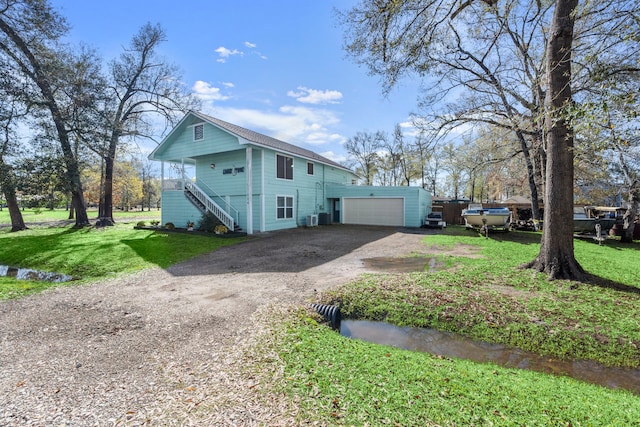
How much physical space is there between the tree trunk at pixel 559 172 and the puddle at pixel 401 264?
2.60m

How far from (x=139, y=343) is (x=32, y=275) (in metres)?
7.12

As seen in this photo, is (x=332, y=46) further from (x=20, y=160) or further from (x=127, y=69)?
(x=127, y=69)

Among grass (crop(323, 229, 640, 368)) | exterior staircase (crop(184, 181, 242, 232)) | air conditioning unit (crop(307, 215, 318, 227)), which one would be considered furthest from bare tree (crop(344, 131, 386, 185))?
grass (crop(323, 229, 640, 368))

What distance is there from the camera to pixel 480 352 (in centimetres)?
382

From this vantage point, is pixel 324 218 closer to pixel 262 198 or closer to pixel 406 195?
pixel 406 195

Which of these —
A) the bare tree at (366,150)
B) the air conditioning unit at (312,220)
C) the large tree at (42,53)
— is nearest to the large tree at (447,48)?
the air conditioning unit at (312,220)

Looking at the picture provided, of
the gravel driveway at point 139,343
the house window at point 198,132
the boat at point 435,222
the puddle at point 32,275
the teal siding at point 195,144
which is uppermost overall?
the house window at point 198,132

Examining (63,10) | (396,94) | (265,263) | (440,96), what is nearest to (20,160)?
(63,10)

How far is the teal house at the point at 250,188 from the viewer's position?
14953 millimetres

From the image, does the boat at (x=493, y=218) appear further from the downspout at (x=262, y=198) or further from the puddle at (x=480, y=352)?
the puddle at (x=480, y=352)

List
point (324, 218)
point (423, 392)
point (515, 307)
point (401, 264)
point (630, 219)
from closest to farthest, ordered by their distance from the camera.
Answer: point (423, 392) < point (515, 307) < point (401, 264) < point (630, 219) < point (324, 218)

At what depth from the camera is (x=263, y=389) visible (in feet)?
8.77

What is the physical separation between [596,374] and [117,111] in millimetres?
23537

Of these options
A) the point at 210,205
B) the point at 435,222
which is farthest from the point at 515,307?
the point at 435,222
